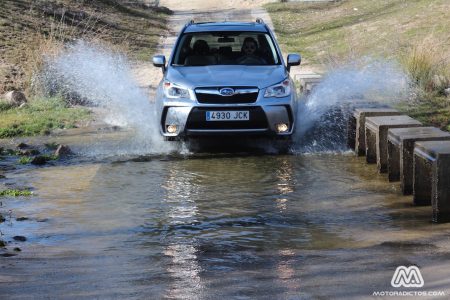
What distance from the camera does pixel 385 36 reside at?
84.8 ft

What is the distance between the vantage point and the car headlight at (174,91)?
11766 millimetres

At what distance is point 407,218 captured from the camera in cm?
828

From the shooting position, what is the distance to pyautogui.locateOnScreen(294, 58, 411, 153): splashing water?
1267 centimetres

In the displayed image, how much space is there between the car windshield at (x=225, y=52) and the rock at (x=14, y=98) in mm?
4588

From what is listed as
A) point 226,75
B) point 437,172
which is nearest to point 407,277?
point 437,172

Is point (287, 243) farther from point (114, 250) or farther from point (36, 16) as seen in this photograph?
point (36, 16)

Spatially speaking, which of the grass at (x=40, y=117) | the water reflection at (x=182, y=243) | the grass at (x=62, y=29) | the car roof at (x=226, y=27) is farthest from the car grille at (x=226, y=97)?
the grass at (x=62, y=29)

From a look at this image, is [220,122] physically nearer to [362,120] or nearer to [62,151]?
[362,120]

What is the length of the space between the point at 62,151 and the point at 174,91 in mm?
1604

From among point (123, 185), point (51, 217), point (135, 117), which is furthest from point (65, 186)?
point (135, 117)

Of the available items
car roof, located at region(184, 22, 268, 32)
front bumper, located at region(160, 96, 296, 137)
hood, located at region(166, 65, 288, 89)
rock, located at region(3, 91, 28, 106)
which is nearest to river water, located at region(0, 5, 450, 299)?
front bumper, located at region(160, 96, 296, 137)

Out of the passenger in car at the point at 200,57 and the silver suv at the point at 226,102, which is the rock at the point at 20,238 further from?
the passenger in car at the point at 200,57

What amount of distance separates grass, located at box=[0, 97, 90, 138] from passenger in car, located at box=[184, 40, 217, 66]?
8.96 feet

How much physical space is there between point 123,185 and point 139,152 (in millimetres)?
2212
